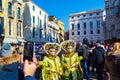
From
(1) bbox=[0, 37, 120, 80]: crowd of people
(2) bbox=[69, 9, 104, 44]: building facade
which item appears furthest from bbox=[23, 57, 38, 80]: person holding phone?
(2) bbox=[69, 9, 104, 44]: building facade

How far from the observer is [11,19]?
34.2 metres

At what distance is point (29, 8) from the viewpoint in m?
43.6

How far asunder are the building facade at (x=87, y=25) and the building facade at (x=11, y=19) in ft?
158

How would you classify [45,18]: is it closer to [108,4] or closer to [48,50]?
[108,4]

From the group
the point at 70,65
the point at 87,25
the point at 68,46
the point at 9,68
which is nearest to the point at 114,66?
the point at 9,68

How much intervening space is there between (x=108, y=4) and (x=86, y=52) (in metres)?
56.1

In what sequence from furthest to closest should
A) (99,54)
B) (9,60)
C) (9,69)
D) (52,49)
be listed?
(99,54)
(52,49)
(9,60)
(9,69)

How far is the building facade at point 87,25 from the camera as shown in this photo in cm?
8538

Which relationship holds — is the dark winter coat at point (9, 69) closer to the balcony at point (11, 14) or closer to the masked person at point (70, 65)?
the masked person at point (70, 65)

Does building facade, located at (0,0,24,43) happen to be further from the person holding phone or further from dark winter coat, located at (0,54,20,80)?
the person holding phone

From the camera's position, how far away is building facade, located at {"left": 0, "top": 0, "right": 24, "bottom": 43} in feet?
104

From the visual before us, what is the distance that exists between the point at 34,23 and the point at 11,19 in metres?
12.9

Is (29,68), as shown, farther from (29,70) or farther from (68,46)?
(68,46)

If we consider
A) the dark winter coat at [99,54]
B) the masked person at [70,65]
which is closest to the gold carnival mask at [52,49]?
the masked person at [70,65]
